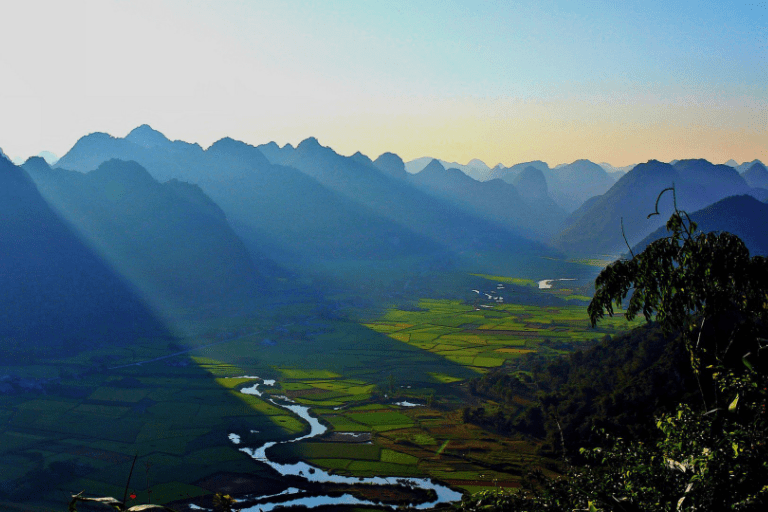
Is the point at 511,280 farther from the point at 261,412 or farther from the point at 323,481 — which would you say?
the point at 323,481

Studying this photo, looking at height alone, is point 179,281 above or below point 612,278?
below

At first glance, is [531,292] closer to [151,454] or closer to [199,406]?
[199,406]

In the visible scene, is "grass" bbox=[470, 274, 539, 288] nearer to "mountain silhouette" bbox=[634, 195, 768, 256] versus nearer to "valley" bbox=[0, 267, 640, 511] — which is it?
"mountain silhouette" bbox=[634, 195, 768, 256]

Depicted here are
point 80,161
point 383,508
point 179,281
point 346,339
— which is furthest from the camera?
point 80,161

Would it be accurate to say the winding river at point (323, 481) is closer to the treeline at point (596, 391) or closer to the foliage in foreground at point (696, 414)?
the treeline at point (596, 391)

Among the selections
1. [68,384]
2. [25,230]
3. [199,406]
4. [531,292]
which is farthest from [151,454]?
[531,292]

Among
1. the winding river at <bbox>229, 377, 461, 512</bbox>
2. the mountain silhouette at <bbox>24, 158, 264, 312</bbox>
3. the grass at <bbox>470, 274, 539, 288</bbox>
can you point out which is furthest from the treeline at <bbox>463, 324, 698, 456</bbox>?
the grass at <bbox>470, 274, 539, 288</bbox>

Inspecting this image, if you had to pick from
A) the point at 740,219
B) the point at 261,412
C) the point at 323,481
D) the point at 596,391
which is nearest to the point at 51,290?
the point at 261,412

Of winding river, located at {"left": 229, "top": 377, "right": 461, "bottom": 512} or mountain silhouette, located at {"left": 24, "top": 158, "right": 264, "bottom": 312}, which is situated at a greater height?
mountain silhouette, located at {"left": 24, "top": 158, "right": 264, "bottom": 312}
